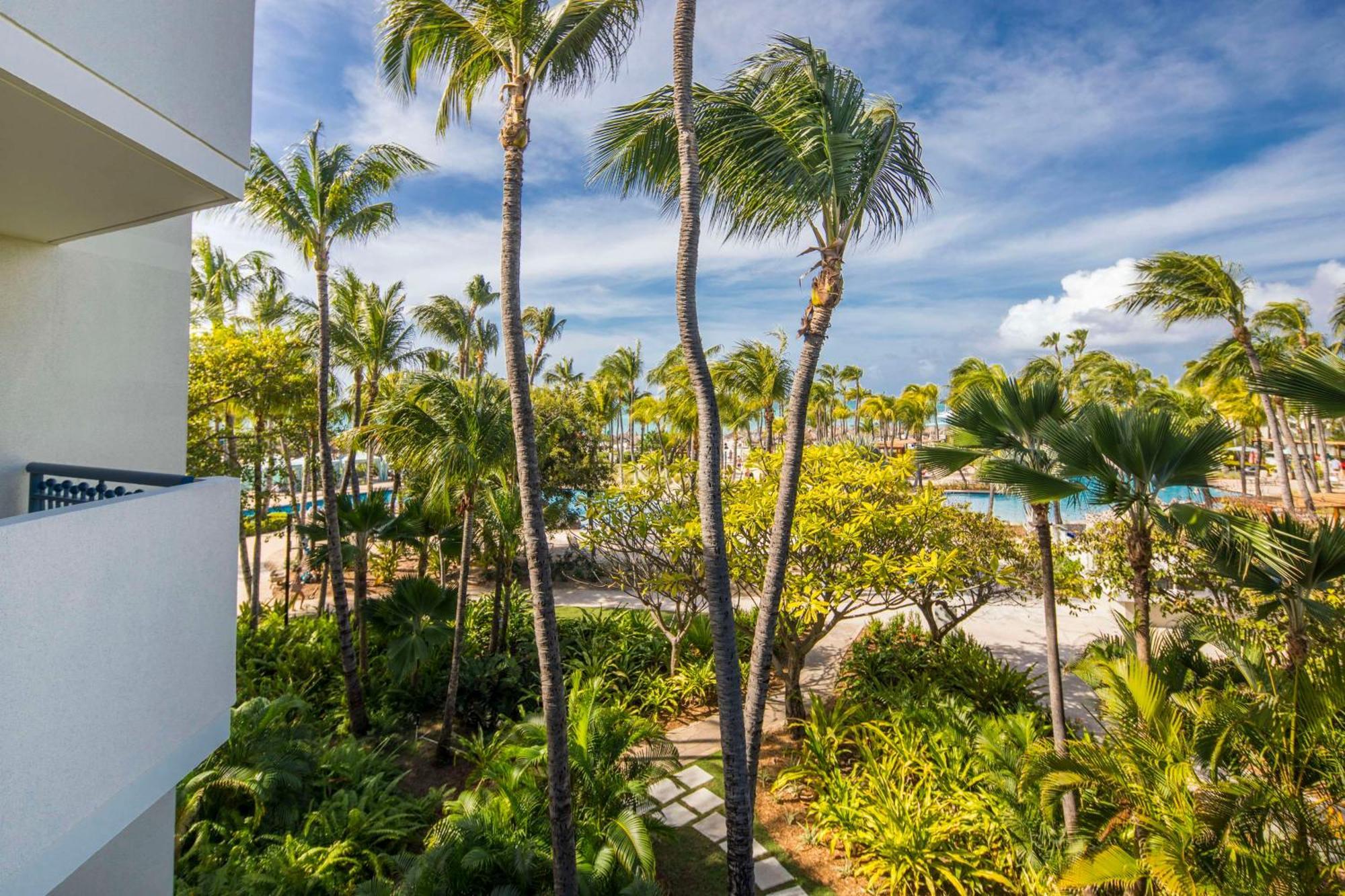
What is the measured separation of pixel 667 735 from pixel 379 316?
10515mm

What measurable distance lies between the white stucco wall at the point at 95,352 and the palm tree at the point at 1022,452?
814cm

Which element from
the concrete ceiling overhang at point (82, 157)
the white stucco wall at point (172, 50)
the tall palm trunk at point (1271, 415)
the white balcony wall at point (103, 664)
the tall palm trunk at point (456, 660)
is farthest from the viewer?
the tall palm trunk at point (1271, 415)

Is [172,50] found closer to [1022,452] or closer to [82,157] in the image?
[82,157]

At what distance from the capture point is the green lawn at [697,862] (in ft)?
20.6

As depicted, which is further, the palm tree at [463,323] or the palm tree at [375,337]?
the palm tree at [463,323]

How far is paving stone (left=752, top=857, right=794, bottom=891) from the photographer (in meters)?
6.20

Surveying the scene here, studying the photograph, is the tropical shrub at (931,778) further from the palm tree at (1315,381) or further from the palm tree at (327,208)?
the palm tree at (327,208)

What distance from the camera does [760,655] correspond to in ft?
18.2

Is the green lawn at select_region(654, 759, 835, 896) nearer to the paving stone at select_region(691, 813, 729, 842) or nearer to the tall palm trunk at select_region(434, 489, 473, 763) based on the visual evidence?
the paving stone at select_region(691, 813, 729, 842)

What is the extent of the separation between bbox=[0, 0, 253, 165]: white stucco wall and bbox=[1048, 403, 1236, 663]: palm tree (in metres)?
7.90

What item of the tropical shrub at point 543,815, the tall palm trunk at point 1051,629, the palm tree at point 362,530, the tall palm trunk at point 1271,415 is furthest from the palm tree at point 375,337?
the tall palm trunk at point 1271,415

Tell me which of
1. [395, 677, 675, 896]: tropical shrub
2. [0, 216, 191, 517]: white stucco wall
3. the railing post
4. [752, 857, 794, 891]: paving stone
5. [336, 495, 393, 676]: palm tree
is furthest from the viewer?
[336, 495, 393, 676]: palm tree

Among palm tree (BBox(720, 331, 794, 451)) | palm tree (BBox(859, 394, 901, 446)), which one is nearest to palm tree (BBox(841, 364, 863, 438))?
palm tree (BBox(859, 394, 901, 446))

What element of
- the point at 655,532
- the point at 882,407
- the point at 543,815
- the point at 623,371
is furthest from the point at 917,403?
the point at 543,815
